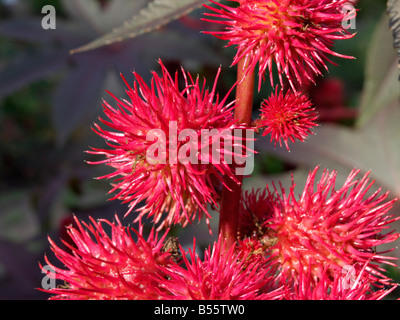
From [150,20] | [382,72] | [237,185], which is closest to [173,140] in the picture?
[237,185]

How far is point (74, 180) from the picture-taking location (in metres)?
1.92

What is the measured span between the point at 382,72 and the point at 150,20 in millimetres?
627

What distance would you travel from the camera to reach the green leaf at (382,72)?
1080 millimetres

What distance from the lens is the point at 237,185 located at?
2.41 feet

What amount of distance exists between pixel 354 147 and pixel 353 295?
0.98 m

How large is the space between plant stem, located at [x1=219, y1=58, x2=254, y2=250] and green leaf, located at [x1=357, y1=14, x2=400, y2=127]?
0.54 metres

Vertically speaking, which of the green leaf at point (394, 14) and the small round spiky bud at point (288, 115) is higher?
the green leaf at point (394, 14)

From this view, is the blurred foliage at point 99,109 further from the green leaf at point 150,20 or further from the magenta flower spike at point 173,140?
the magenta flower spike at point 173,140

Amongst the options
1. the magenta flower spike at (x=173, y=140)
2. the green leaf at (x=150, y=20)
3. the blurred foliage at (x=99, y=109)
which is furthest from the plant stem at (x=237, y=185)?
the blurred foliage at (x=99, y=109)

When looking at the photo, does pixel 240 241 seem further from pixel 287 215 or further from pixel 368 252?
pixel 368 252

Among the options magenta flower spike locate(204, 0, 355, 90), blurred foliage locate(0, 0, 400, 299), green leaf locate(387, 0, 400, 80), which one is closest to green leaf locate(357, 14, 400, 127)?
blurred foliage locate(0, 0, 400, 299)

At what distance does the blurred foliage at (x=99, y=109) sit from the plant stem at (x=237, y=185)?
52 cm

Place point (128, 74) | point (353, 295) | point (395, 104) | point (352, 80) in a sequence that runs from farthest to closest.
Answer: point (352, 80) → point (128, 74) → point (395, 104) → point (353, 295)
